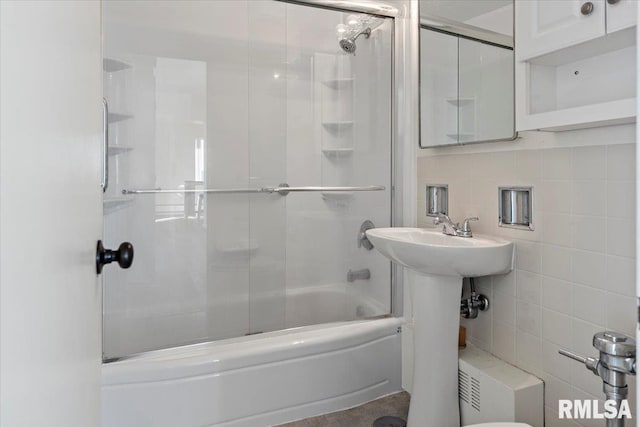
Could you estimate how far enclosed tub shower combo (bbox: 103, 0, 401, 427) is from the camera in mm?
2230

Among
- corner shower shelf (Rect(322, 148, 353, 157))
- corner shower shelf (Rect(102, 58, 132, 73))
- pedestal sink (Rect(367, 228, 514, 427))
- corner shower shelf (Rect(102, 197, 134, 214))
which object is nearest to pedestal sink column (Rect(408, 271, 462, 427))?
pedestal sink (Rect(367, 228, 514, 427))

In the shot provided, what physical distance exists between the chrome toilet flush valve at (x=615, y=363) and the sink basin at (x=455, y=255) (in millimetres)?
493

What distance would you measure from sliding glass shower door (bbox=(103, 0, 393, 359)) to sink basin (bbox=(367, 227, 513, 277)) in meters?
0.75

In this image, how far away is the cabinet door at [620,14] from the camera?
1.08 metres

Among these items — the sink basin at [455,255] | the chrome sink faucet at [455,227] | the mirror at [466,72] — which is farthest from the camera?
the chrome sink faucet at [455,227]

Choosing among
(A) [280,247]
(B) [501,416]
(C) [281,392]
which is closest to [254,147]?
(A) [280,247]

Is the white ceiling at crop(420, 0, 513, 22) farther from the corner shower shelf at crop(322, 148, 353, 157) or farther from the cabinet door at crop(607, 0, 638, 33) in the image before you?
the corner shower shelf at crop(322, 148, 353, 157)

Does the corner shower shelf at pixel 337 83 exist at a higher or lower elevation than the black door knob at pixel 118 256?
higher

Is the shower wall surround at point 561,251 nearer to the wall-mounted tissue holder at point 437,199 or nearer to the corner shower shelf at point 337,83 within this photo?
the wall-mounted tissue holder at point 437,199

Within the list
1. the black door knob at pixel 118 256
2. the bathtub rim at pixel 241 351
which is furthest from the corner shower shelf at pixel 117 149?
the black door knob at pixel 118 256

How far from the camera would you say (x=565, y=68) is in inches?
56.5

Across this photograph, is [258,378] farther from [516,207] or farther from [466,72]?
[466,72]

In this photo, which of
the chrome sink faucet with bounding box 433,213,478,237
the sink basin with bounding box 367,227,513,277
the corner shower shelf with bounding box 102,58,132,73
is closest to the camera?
the sink basin with bounding box 367,227,513,277

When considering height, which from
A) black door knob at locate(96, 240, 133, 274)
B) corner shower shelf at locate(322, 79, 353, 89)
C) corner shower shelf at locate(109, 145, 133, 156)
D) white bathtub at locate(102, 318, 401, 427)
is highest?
corner shower shelf at locate(322, 79, 353, 89)
